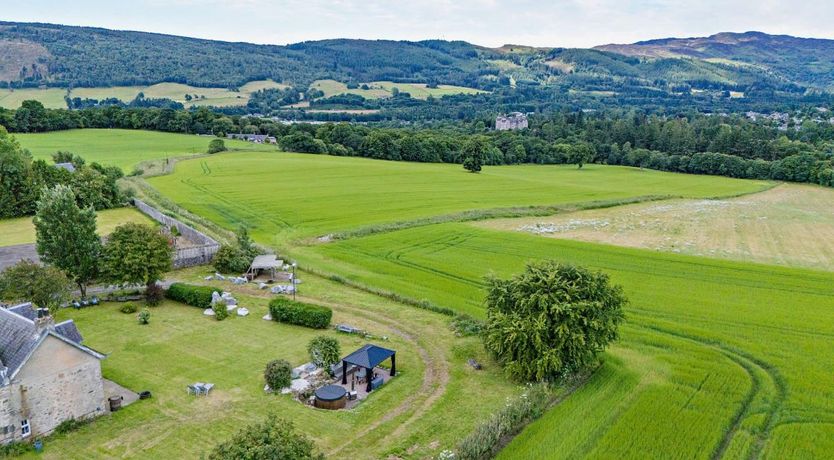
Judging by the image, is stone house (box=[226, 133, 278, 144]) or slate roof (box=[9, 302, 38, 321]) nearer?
slate roof (box=[9, 302, 38, 321])

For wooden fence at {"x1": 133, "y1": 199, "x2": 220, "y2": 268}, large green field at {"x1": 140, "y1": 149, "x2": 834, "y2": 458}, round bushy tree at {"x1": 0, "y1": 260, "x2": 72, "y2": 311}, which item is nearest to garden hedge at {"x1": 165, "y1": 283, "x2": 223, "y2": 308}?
round bushy tree at {"x1": 0, "y1": 260, "x2": 72, "y2": 311}

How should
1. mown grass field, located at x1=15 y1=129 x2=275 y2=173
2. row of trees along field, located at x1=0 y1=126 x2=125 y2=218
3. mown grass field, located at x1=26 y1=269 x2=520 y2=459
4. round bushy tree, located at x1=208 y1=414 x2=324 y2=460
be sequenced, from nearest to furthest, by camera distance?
round bushy tree, located at x1=208 y1=414 x2=324 y2=460, mown grass field, located at x1=26 y1=269 x2=520 y2=459, row of trees along field, located at x1=0 y1=126 x2=125 y2=218, mown grass field, located at x1=15 y1=129 x2=275 y2=173

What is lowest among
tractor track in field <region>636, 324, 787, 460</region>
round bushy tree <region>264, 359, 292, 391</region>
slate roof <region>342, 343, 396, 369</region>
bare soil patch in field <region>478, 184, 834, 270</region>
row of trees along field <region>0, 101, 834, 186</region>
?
round bushy tree <region>264, 359, 292, 391</region>

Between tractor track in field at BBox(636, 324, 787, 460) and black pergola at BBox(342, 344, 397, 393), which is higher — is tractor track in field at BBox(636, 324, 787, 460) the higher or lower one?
the higher one

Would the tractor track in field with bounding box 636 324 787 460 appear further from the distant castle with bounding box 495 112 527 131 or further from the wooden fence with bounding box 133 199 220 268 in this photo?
the distant castle with bounding box 495 112 527 131

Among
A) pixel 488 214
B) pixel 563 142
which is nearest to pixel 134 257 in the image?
pixel 488 214

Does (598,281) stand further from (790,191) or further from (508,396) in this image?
(790,191)

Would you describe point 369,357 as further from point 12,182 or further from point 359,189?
point 359,189

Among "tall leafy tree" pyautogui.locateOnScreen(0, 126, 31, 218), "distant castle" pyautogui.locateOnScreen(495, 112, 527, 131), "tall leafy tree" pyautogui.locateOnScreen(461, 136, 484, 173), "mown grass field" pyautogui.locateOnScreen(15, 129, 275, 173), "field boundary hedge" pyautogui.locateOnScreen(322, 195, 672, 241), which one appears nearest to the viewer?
"field boundary hedge" pyautogui.locateOnScreen(322, 195, 672, 241)
